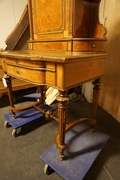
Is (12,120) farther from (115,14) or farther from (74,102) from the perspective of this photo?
(115,14)

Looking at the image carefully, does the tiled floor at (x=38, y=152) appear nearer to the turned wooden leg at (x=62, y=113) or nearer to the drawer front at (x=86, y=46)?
the turned wooden leg at (x=62, y=113)

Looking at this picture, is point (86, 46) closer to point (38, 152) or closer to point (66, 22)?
point (66, 22)

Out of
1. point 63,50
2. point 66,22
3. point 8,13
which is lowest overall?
point 63,50

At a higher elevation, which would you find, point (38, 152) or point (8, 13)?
point (8, 13)

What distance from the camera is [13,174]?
38.8 inches

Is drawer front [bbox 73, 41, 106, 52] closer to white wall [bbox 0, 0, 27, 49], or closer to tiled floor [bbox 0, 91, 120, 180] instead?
tiled floor [bbox 0, 91, 120, 180]

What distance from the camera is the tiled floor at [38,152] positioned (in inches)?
38.7

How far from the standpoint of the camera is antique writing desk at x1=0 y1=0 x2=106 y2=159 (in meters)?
0.75

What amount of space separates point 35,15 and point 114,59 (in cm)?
112

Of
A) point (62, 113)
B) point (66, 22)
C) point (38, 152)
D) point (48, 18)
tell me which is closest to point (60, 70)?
point (62, 113)

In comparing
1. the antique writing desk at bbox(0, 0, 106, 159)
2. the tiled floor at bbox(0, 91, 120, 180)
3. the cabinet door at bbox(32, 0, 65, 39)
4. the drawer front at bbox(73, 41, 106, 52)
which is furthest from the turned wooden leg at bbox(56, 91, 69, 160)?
the cabinet door at bbox(32, 0, 65, 39)

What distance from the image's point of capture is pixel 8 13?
221cm

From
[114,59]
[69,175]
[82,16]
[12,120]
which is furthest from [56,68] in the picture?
[114,59]

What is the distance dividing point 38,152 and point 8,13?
2377 mm
